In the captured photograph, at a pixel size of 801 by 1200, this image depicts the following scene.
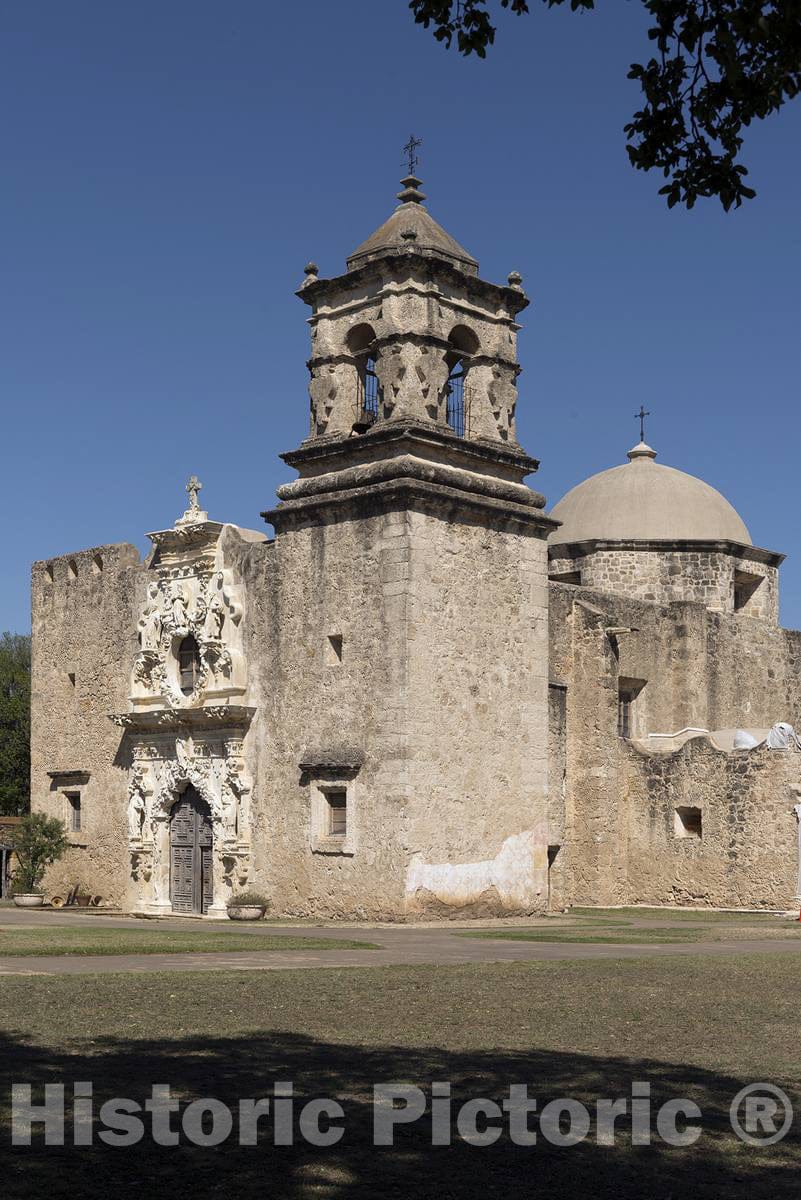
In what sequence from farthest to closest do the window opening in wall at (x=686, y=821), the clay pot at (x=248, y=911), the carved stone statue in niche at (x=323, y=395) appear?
the window opening in wall at (x=686, y=821)
the carved stone statue in niche at (x=323, y=395)
the clay pot at (x=248, y=911)

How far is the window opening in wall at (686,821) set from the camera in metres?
26.6

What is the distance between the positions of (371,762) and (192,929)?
136 inches

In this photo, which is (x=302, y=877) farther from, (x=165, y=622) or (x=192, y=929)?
(x=165, y=622)

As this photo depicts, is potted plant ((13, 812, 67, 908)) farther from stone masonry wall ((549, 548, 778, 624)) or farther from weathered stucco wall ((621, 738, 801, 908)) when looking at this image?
stone masonry wall ((549, 548, 778, 624))

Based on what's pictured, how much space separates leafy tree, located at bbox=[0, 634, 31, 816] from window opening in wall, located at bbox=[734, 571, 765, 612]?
19172mm

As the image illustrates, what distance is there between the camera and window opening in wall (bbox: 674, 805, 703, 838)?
1048 inches

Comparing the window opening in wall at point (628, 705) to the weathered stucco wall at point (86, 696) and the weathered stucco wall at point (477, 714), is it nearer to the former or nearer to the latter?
the weathered stucco wall at point (477, 714)

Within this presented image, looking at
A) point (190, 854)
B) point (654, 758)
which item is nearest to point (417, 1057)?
point (190, 854)

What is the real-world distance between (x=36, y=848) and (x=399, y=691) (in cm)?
951

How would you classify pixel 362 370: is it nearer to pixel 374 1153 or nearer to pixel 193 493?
pixel 193 493

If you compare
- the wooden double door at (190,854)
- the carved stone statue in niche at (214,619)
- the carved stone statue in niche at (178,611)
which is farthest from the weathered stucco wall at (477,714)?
the carved stone statue in niche at (178,611)

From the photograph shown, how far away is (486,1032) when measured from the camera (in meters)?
Answer: 9.74

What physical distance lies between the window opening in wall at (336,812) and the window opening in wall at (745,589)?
13.8m

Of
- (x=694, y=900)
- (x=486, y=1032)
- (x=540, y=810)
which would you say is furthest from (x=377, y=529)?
(x=486, y=1032)
